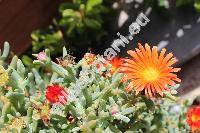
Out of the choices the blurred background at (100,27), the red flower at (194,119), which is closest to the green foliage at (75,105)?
the red flower at (194,119)

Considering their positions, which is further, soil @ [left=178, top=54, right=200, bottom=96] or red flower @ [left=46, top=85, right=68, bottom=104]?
soil @ [left=178, top=54, right=200, bottom=96]

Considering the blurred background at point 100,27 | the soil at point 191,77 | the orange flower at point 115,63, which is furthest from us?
the soil at point 191,77

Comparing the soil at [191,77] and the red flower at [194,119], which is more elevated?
the soil at [191,77]

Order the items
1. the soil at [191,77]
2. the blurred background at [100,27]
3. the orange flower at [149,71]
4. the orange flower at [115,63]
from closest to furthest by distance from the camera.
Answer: the orange flower at [149,71] < the orange flower at [115,63] < the blurred background at [100,27] < the soil at [191,77]

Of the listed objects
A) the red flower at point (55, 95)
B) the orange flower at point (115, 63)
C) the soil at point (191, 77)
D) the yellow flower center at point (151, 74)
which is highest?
the soil at point (191, 77)

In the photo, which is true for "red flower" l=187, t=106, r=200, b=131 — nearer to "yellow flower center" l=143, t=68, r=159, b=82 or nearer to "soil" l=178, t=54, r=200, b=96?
"yellow flower center" l=143, t=68, r=159, b=82

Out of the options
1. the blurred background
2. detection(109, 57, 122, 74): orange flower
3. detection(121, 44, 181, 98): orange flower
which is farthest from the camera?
the blurred background

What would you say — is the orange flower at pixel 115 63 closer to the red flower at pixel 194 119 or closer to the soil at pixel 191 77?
the red flower at pixel 194 119

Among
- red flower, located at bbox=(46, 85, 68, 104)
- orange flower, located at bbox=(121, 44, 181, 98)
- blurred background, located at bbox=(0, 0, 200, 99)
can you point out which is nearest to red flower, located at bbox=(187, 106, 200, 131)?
orange flower, located at bbox=(121, 44, 181, 98)

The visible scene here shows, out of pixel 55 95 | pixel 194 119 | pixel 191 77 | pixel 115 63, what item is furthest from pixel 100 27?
pixel 55 95
